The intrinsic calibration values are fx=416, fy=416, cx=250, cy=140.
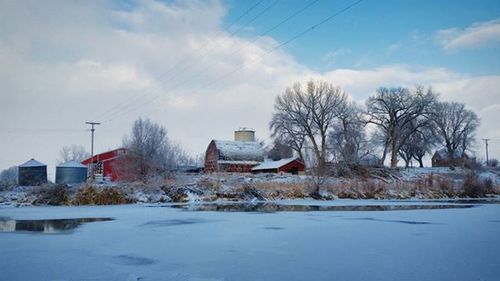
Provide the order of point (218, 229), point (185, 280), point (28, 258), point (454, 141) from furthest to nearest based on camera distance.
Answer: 1. point (454, 141)
2. point (218, 229)
3. point (28, 258)
4. point (185, 280)

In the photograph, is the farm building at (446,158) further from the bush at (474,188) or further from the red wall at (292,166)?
the bush at (474,188)

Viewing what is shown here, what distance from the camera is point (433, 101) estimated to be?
64.2 meters

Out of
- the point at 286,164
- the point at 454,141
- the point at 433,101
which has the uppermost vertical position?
the point at 433,101

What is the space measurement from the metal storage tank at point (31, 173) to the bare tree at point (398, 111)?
152ft

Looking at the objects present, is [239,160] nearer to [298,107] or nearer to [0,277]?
[298,107]

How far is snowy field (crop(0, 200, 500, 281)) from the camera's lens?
6.70m

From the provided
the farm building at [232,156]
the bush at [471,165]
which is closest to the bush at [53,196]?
the farm building at [232,156]

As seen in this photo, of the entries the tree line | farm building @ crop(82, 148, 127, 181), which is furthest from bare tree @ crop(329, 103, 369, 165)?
farm building @ crop(82, 148, 127, 181)

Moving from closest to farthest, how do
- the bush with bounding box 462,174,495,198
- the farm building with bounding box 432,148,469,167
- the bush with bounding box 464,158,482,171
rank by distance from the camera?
the bush with bounding box 462,174,495,198
the bush with bounding box 464,158,482,171
the farm building with bounding box 432,148,469,167

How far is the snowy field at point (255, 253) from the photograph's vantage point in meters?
6.70

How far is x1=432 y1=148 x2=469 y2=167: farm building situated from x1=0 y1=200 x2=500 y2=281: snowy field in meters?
58.5

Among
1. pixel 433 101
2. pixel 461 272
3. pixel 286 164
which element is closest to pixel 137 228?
pixel 461 272

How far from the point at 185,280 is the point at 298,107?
2406 inches

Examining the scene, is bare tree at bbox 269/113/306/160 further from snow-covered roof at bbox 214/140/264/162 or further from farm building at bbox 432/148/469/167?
farm building at bbox 432/148/469/167
